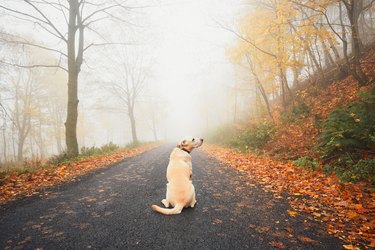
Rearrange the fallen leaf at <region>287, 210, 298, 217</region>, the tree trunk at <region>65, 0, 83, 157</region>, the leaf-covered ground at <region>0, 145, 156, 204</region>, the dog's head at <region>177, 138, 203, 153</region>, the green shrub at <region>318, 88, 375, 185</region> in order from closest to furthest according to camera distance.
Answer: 1. the fallen leaf at <region>287, 210, 298, 217</region>
2. the dog's head at <region>177, 138, 203, 153</region>
3. the leaf-covered ground at <region>0, 145, 156, 204</region>
4. the green shrub at <region>318, 88, 375, 185</region>
5. the tree trunk at <region>65, 0, 83, 157</region>

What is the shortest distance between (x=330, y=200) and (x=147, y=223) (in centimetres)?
396

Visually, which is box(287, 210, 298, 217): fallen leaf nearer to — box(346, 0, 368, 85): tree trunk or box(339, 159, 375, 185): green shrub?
box(339, 159, 375, 185): green shrub

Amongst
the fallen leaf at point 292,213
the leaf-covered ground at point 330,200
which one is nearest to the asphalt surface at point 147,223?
the fallen leaf at point 292,213

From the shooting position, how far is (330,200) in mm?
4488

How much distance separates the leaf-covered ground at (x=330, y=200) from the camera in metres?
3.28

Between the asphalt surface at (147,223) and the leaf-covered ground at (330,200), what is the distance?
0.26 metres

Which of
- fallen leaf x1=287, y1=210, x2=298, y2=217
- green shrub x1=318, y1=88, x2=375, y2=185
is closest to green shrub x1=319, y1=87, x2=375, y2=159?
green shrub x1=318, y1=88, x2=375, y2=185

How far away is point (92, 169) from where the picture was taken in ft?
26.8

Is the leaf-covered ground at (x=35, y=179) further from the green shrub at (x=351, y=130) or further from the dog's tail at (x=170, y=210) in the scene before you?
the green shrub at (x=351, y=130)

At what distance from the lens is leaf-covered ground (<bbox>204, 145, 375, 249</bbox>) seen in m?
3.28

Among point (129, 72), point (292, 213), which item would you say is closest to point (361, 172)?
point (292, 213)

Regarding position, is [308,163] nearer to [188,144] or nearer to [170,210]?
[188,144]

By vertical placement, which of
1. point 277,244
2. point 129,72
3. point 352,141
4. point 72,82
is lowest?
point 277,244

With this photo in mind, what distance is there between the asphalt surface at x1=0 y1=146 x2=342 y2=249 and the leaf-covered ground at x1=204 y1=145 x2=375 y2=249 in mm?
262
